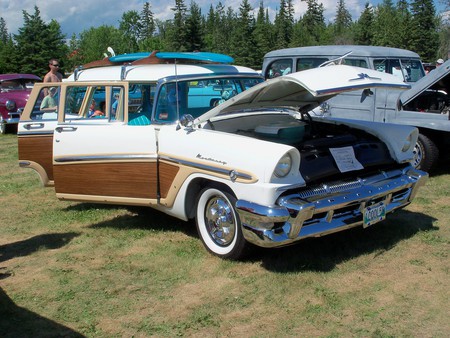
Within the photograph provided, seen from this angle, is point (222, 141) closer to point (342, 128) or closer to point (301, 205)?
point (301, 205)

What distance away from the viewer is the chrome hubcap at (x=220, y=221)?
4.29 m

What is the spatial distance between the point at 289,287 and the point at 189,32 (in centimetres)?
4859

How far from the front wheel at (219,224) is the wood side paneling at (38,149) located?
226 cm

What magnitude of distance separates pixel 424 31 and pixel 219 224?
164 feet

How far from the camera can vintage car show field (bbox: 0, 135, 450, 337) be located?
11.0 ft

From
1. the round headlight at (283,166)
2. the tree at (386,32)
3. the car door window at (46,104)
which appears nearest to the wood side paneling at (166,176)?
the round headlight at (283,166)

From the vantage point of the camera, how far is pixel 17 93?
14.2 metres

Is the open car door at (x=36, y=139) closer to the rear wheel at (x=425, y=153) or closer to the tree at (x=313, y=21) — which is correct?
the rear wheel at (x=425, y=153)

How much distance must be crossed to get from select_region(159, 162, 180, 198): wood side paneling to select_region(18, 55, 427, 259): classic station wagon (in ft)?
0.03

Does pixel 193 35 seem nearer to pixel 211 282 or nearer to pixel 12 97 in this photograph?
pixel 12 97

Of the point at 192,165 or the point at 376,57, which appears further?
the point at 376,57

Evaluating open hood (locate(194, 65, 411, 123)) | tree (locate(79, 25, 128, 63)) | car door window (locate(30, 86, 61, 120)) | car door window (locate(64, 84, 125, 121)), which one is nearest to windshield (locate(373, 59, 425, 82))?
open hood (locate(194, 65, 411, 123))

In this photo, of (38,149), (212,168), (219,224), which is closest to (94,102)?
(38,149)

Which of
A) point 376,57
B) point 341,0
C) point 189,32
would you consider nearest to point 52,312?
point 376,57
